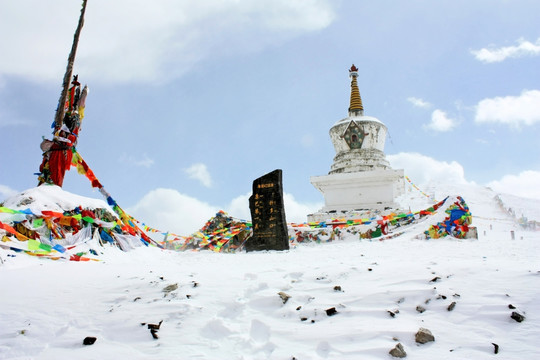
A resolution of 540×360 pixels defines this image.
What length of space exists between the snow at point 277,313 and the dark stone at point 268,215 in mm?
4751

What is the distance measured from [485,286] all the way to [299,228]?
1103 cm

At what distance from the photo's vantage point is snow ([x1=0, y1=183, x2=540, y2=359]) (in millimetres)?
3178

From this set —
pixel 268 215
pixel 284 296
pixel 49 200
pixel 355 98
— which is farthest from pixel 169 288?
pixel 355 98

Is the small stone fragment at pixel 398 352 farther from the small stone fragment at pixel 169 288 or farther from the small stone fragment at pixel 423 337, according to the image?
the small stone fragment at pixel 169 288

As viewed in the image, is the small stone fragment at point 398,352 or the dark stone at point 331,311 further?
the dark stone at point 331,311

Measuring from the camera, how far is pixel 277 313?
401 cm

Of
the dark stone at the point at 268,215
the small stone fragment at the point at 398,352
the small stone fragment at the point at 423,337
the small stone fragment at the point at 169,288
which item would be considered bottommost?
the small stone fragment at the point at 398,352

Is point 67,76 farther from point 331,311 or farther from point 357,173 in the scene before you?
point 357,173

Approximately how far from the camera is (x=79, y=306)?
4.46 m

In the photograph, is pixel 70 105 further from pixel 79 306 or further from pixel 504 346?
Result: pixel 504 346

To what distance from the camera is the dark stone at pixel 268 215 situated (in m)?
10.8

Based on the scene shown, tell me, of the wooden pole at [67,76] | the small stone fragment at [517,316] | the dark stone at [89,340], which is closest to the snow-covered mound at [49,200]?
the wooden pole at [67,76]

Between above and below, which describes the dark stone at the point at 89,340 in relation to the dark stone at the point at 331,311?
below

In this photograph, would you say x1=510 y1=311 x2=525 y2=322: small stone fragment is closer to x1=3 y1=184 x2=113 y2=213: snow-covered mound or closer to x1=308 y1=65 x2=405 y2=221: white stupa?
x1=3 y1=184 x2=113 y2=213: snow-covered mound
